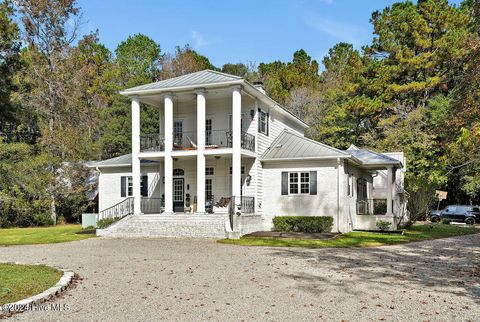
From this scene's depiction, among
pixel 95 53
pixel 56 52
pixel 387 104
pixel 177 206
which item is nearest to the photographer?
pixel 177 206

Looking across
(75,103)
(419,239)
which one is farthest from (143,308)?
(75,103)

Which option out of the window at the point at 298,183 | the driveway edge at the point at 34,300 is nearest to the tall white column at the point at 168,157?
the window at the point at 298,183

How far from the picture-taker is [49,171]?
3262 centimetres

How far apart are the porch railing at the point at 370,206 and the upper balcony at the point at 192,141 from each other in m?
7.76

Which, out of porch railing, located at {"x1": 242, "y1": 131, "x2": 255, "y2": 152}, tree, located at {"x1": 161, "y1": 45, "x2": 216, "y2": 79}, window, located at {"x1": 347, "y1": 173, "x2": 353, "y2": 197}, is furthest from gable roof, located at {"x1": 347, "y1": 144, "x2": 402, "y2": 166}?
tree, located at {"x1": 161, "y1": 45, "x2": 216, "y2": 79}

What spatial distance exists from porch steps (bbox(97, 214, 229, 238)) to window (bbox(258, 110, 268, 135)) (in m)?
6.26

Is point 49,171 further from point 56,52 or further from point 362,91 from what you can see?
point 362,91

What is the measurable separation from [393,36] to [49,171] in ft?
111

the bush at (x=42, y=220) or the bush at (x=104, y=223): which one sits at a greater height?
the bush at (x=104, y=223)

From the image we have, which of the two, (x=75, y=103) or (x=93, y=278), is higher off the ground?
(x=75, y=103)

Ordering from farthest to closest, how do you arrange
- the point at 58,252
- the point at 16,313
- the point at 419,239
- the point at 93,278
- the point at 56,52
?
the point at 56,52 → the point at 419,239 → the point at 58,252 → the point at 93,278 → the point at 16,313

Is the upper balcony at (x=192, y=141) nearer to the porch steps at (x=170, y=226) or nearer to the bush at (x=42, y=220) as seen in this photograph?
the porch steps at (x=170, y=226)

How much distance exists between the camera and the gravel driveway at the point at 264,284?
23.2ft

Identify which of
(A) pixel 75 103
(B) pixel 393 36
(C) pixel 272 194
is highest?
(B) pixel 393 36
